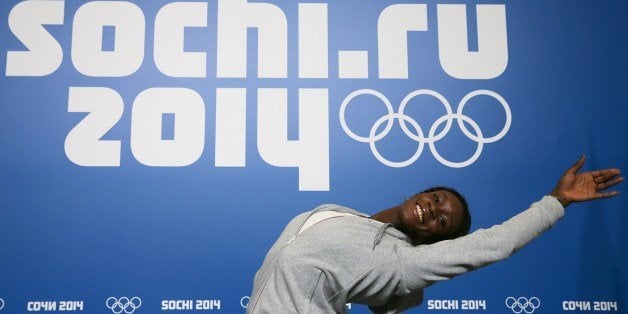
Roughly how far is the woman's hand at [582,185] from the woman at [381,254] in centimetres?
6

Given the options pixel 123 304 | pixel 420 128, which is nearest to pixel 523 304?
pixel 420 128

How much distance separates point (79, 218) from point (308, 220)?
1.47 meters

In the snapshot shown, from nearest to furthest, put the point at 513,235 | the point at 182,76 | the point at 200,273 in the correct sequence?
the point at 513,235 < the point at 200,273 < the point at 182,76

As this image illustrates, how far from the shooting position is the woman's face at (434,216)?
1844 millimetres

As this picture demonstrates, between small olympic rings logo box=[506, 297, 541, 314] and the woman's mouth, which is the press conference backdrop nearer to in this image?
small olympic rings logo box=[506, 297, 541, 314]

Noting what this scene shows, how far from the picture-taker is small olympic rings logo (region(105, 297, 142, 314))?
287 centimetres

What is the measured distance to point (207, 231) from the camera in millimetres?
2955

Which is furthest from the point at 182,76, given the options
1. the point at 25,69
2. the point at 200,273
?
the point at 200,273

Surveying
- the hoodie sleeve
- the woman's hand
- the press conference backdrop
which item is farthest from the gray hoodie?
the press conference backdrop

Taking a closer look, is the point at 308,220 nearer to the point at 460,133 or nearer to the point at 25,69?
the point at 460,133

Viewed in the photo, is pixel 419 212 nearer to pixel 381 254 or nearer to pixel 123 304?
pixel 381 254

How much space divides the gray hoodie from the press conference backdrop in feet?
3.90

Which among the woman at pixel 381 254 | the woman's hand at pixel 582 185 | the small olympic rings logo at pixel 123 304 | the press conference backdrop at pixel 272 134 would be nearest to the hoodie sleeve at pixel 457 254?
the woman at pixel 381 254

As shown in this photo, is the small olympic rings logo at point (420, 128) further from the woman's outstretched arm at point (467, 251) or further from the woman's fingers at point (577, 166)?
the woman's outstretched arm at point (467, 251)
